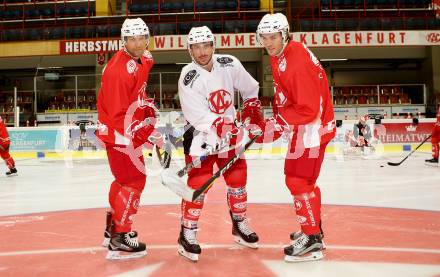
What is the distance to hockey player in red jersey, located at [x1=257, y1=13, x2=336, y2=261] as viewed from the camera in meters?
2.60

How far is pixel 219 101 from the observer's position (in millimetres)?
2871

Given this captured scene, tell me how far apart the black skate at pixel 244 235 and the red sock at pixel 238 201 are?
0.15 feet

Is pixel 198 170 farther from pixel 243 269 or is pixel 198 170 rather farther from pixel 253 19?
pixel 253 19

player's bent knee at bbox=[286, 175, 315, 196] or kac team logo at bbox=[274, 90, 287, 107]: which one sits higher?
kac team logo at bbox=[274, 90, 287, 107]

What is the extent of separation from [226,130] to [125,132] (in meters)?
0.64

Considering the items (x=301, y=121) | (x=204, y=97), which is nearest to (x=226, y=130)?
(x=204, y=97)

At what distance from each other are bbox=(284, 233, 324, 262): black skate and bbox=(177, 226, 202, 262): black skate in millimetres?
533

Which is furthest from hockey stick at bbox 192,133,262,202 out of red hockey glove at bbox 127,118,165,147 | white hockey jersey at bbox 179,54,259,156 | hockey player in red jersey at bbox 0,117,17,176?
hockey player in red jersey at bbox 0,117,17,176

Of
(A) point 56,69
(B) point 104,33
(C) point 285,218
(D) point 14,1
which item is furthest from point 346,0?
(C) point 285,218

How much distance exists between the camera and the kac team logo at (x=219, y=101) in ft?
9.37

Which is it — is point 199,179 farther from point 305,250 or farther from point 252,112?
point 305,250

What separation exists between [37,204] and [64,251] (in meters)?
2.12

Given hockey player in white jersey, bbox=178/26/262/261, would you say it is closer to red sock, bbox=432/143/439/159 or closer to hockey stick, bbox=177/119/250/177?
hockey stick, bbox=177/119/250/177

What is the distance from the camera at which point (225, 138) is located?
9.27 ft
